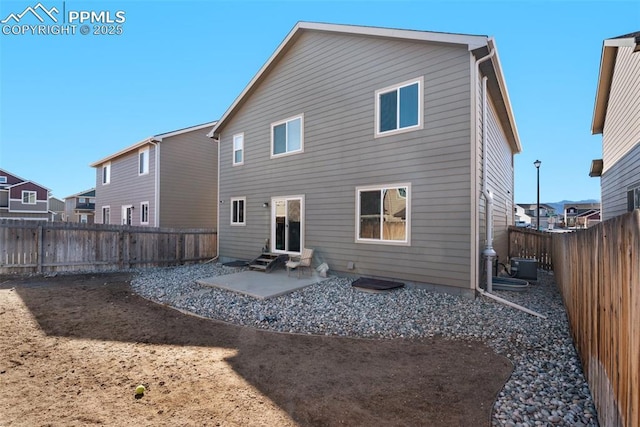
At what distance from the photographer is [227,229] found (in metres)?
12.5

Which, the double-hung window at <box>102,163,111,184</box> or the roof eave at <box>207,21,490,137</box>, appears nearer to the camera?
the roof eave at <box>207,21,490,137</box>

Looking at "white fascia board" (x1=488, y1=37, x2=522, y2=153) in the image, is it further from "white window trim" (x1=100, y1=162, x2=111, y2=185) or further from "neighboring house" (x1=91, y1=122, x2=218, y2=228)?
"white window trim" (x1=100, y1=162, x2=111, y2=185)

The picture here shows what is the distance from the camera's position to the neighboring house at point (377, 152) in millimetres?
6645

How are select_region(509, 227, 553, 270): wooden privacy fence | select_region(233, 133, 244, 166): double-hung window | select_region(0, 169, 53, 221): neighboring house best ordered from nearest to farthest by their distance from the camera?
select_region(509, 227, 553, 270): wooden privacy fence, select_region(233, 133, 244, 166): double-hung window, select_region(0, 169, 53, 221): neighboring house

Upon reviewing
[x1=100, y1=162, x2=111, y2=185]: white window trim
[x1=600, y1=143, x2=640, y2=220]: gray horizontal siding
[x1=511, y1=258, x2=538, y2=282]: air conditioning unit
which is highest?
[x1=100, y1=162, x2=111, y2=185]: white window trim

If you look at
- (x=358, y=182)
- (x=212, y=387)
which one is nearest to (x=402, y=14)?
(x=358, y=182)

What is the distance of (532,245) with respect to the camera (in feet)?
36.5

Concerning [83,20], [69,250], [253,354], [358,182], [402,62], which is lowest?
[253,354]

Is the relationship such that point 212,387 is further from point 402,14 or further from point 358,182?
point 402,14

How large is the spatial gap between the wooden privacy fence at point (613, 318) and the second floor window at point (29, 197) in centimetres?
4900

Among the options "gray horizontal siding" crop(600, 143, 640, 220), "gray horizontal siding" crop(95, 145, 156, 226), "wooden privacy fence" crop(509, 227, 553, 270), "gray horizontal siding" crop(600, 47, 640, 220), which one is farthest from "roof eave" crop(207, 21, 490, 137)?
"wooden privacy fence" crop(509, 227, 553, 270)

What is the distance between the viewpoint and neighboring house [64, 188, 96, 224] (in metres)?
35.0

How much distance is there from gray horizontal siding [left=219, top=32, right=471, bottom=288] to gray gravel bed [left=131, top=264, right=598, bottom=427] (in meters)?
1.05

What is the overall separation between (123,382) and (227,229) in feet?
31.0
